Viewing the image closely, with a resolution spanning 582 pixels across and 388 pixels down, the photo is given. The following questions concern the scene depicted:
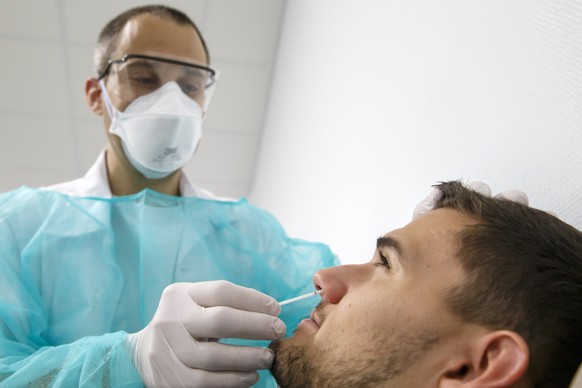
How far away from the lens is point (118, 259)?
1438mm

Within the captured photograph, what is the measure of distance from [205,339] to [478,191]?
61cm

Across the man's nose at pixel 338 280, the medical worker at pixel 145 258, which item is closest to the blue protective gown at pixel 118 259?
the medical worker at pixel 145 258

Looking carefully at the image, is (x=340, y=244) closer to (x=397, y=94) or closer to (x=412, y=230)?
(x=397, y=94)

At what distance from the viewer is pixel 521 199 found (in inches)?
41.3

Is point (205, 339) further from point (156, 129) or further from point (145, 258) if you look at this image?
point (156, 129)

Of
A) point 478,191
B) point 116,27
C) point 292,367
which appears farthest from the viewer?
point 116,27

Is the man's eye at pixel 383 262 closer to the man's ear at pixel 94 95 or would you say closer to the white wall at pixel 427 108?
the white wall at pixel 427 108

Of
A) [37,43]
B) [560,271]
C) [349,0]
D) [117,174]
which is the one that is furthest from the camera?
[37,43]

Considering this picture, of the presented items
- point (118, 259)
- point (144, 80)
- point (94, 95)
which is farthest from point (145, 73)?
point (118, 259)

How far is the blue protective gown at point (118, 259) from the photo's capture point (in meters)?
1.28

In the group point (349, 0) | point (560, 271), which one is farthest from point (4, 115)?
point (560, 271)

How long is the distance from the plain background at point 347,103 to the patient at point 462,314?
0.14 m

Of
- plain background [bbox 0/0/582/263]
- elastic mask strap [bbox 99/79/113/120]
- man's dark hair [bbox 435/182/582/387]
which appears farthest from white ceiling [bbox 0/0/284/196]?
man's dark hair [bbox 435/182/582/387]

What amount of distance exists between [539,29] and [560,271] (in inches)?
18.4
